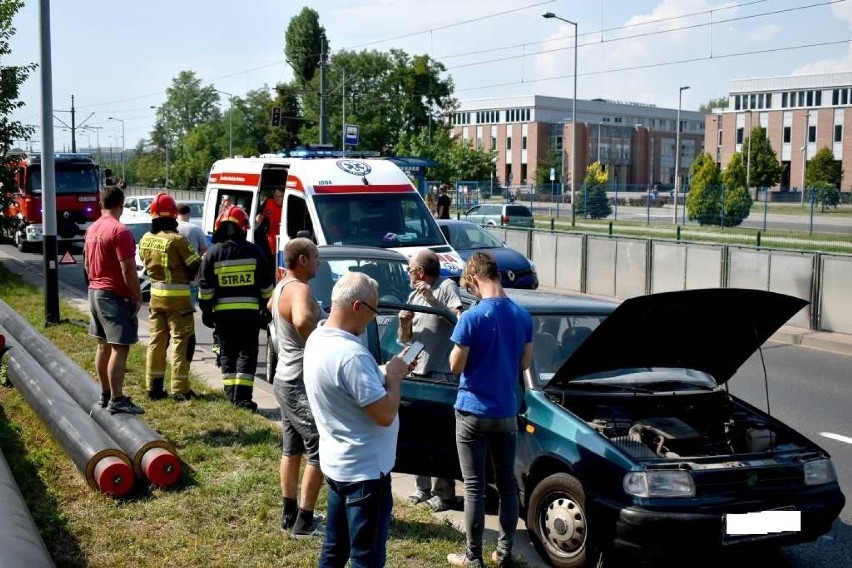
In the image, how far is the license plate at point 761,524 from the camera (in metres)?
5.16

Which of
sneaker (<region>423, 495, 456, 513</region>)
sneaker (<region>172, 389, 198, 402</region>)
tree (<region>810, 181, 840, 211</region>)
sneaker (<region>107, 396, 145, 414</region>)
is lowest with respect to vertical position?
sneaker (<region>423, 495, 456, 513</region>)

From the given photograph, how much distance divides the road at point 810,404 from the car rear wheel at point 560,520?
26cm

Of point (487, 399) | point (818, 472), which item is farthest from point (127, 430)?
point (818, 472)

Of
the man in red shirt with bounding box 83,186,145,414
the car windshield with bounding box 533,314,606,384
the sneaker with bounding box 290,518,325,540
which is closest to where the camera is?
the sneaker with bounding box 290,518,325,540

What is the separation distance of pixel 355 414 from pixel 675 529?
6.52 feet

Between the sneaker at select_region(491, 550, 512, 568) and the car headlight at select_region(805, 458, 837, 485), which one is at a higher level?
the car headlight at select_region(805, 458, 837, 485)

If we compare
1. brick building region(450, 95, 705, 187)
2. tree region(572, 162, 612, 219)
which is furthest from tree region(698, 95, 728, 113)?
tree region(572, 162, 612, 219)

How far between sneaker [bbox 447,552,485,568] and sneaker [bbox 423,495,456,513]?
1137mm

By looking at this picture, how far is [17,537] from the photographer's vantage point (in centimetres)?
482

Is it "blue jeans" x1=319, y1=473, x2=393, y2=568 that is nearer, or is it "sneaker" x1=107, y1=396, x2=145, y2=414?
"blue jeans" x1=319, y1=473, x2=393, y2=568

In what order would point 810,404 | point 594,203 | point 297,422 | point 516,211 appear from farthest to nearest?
point 594,203 → point 516,211 → point 810,404 → point 297,422

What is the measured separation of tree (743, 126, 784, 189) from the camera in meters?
78.1

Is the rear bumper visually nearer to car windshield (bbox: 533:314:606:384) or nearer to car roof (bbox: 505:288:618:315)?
car windshield (bbox: 533:314:606:384)

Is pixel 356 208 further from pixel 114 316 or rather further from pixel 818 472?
pixel 818 472
